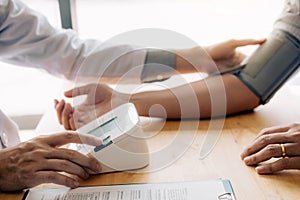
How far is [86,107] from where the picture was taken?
1.16m

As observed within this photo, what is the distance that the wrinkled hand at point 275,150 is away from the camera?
0.83 meters

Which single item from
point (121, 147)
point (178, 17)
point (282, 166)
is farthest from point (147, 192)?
point (178, 17)

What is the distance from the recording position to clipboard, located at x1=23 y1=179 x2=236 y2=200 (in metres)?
0.75

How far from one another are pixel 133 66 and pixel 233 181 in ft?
1.90

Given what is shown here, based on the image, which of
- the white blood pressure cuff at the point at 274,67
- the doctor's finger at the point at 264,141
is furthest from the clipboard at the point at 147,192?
the white blood pressure cuff at the point at 274,67

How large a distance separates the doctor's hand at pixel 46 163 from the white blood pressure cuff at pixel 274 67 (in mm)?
524

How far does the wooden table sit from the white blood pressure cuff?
7cm

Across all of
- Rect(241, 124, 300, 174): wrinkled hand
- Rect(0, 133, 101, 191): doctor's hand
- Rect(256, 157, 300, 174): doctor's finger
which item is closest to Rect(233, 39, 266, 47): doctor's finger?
Rect(241, 124, 300, 174): wrinkled hand

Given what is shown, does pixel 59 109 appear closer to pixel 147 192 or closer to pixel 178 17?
pixel 147 192

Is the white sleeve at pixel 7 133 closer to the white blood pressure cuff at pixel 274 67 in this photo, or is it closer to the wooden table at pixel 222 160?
the wooden table at pixel 222 160

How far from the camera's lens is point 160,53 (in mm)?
1287

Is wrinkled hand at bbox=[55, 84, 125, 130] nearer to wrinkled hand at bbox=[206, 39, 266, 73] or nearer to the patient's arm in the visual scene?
the patient's arm

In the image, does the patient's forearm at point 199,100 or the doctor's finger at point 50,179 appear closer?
the doctor's finger at point 50,179

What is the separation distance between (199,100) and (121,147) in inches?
14.8
